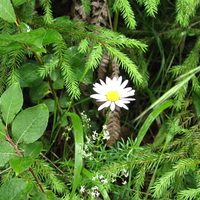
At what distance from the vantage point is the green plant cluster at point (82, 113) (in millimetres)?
1154

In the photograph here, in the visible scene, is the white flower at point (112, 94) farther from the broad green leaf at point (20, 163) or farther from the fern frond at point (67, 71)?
the broad green leaf at point (20, 163)

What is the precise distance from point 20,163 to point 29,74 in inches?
25.0

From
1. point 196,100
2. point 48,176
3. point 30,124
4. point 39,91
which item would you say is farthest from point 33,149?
point 196,100

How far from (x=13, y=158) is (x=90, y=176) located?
47cm

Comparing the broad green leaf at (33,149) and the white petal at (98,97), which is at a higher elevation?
the white petal at (98,97)

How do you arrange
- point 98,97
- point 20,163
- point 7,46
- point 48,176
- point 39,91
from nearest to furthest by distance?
point 20,163
point 7,46
point 98,97
point 48,176
point 39,91

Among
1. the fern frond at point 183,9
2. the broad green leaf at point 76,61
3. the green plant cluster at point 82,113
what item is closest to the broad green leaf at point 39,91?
the green plant cluster at point 82,113

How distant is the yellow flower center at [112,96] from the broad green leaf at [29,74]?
0.41m

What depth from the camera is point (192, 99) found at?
179 centimetres

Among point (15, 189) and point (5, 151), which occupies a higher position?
point (5, 151)

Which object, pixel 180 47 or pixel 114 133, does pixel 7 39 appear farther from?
pixel 180 47

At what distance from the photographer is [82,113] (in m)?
1.57

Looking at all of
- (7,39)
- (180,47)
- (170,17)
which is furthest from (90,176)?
(170,17)

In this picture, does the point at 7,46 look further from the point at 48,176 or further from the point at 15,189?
the point at 48,176
